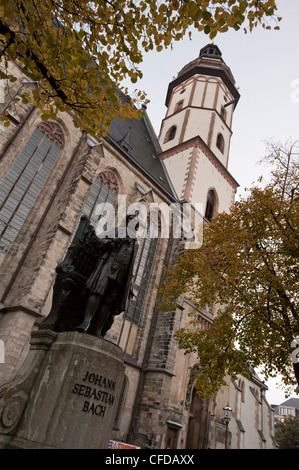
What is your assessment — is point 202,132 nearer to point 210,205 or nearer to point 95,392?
point 210,205

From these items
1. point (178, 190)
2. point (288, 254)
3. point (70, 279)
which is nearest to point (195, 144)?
point (178, 190)

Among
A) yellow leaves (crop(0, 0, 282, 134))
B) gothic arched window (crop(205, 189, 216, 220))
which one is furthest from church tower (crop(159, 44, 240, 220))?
yellow leaves (crop(0, 0, 282, 134))

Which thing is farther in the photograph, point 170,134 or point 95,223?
point 170,134

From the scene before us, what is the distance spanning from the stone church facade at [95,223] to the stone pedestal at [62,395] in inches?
207

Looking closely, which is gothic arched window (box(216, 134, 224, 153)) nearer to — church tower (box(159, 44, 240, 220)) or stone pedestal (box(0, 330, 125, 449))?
church tower (box(159, 44, 240, 220))

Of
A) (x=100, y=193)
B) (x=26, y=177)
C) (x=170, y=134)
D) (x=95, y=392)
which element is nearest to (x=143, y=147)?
(x=170, y=134)

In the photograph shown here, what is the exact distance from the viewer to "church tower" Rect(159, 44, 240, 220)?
2259 cm

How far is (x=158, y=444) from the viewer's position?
11.8 metres

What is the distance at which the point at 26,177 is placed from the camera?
11.8 meters

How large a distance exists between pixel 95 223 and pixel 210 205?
12.2 m

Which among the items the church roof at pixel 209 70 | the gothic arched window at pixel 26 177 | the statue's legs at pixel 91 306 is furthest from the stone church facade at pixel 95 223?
the church roof at pixel 209 70
